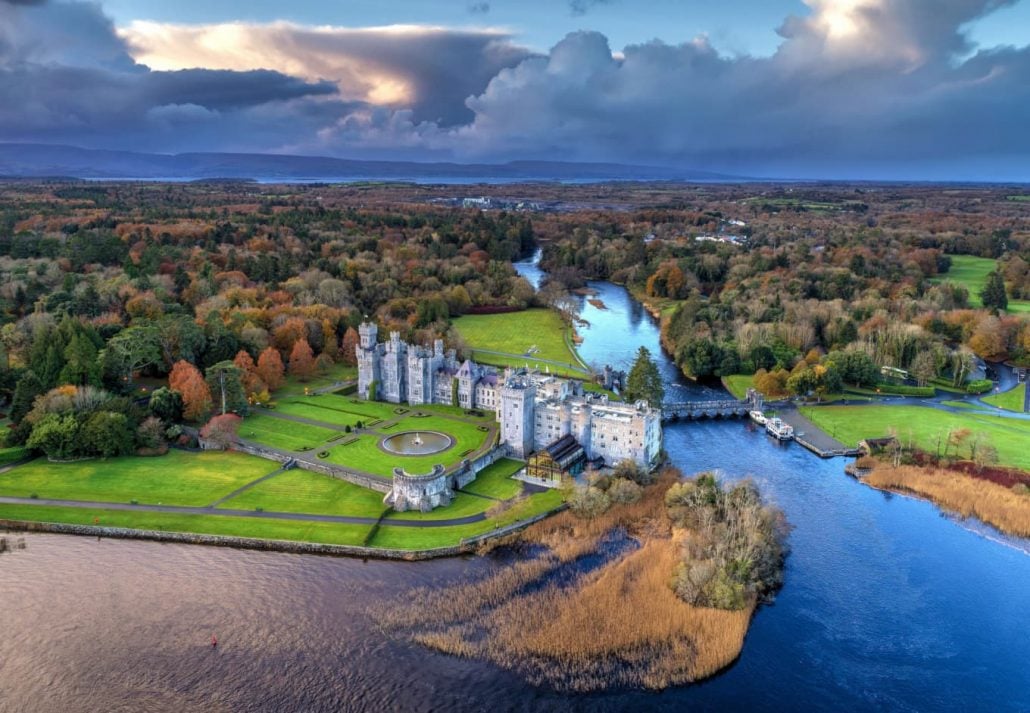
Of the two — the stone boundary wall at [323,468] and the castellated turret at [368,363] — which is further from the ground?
the castellated turret at [368,363]

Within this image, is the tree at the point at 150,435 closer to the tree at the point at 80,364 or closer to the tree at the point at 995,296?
the tree at the point at 80,364

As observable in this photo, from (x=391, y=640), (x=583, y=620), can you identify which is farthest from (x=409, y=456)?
(x=583, y=620)

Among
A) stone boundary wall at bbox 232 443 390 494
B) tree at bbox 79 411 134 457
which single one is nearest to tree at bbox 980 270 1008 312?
stone boundary wall at bbox 232 443 390 494

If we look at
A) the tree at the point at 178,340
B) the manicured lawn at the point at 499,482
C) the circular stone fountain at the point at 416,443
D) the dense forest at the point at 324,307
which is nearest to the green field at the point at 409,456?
the circular stone fountain at the point at 416,443

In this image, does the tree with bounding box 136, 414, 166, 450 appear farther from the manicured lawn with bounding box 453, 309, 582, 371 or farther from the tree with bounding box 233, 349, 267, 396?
the manicured lawn with bounding box 453, 309, 582, 371

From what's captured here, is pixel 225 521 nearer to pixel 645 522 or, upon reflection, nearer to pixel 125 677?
pixel 125 677

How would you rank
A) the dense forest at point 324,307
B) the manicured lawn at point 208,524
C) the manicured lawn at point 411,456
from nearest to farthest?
the manicured lawn at point 208,524, the manicured lawn at point 411,456, the dense forest at point 324,307

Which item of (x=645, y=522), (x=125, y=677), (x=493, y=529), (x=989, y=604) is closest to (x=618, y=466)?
(x=645, y=522)

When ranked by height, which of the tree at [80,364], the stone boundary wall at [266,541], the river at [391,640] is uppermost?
the tree at [80,364]
